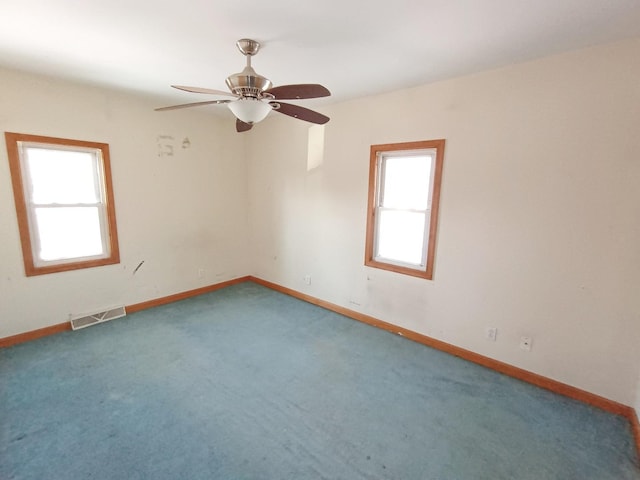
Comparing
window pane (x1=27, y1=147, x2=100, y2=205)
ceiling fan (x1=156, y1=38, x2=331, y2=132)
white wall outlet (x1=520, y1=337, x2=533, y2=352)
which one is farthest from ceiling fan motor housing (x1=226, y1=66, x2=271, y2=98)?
white wall outlet (x1=520, y1=337, x2=533, y2=352)

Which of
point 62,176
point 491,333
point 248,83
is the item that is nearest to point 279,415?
point 491,333

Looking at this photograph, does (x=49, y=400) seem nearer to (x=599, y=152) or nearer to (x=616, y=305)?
(x=616, y=305)

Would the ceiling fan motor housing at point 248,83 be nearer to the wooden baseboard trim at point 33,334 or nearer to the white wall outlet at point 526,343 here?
the white wall outlet at point 526,343

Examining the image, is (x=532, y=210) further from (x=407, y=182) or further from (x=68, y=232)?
(x=68, y=232)

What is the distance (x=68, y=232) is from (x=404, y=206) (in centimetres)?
348

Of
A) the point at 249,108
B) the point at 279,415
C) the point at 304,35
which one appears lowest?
the point at 279,415

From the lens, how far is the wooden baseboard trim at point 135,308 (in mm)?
2763

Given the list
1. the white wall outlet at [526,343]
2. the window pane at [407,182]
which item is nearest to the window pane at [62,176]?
the window pane at [407,182]

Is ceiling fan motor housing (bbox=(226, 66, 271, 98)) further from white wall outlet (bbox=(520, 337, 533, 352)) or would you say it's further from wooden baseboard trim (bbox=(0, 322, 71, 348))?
wooden baseboard trim (bbox=(0, 322, 71, 348))

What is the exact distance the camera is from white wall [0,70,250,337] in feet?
8.85

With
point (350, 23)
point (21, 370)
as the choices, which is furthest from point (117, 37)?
point (21, 370)

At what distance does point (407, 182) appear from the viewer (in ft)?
9.70

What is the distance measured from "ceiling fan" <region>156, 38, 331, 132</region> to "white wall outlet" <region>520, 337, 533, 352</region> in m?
2.32

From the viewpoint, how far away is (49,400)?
6.70ft
